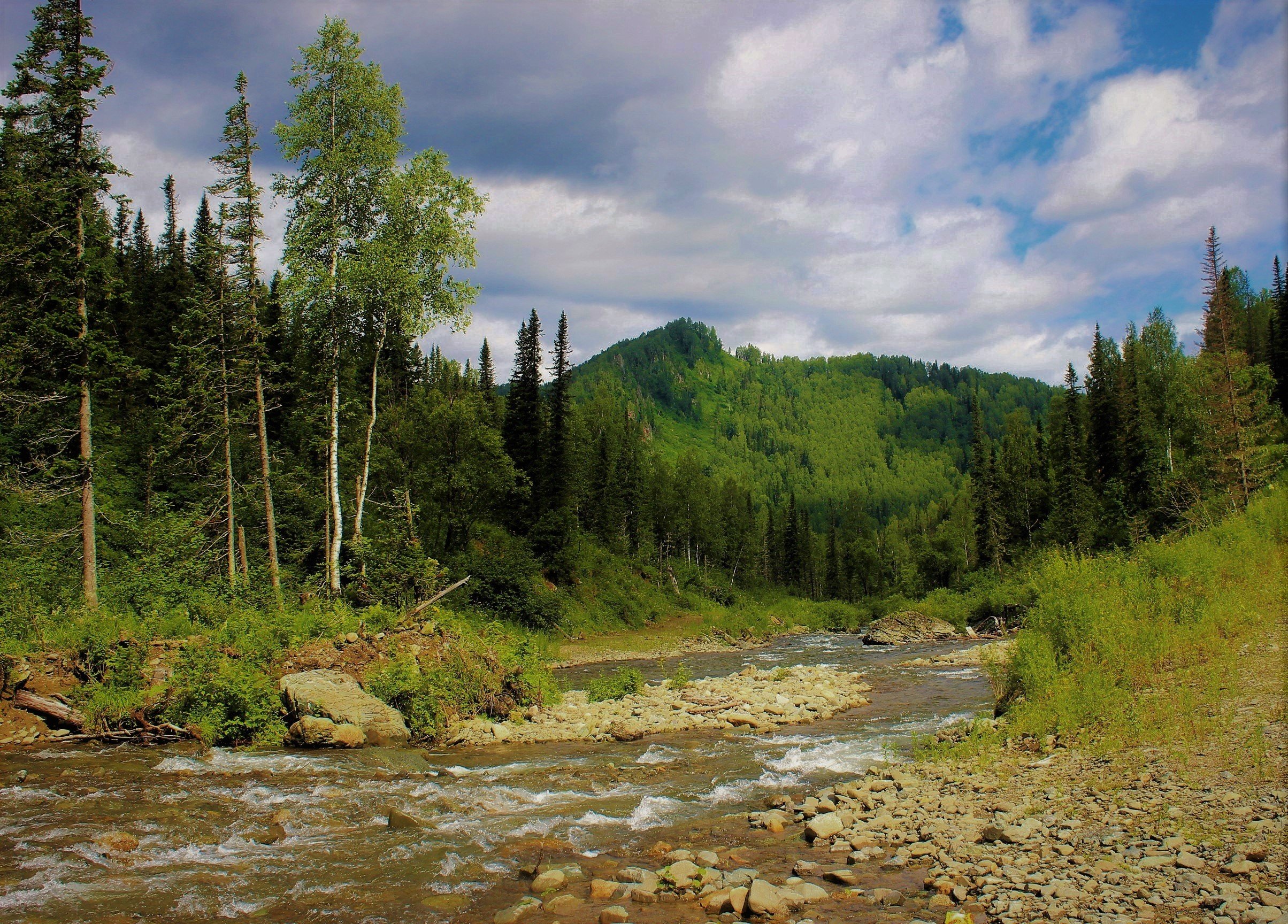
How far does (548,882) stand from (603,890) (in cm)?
59

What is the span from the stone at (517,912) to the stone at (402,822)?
9.31 ft

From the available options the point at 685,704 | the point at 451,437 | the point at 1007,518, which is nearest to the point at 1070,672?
the point at 685,704

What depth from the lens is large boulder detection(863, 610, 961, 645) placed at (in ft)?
156

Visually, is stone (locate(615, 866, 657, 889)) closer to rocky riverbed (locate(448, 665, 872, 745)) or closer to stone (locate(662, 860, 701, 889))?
stone (locate(662, 860, 701, 889))

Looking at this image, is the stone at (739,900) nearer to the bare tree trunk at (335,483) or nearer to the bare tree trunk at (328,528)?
the bare tree trunk at (335,483)

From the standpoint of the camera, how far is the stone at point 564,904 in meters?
6.03

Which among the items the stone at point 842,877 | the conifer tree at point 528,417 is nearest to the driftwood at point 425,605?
the stone at point 842,877

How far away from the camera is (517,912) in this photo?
6.00 meters

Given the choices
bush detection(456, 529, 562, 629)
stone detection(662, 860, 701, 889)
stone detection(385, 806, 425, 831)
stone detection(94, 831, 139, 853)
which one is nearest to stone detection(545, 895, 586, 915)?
stone detection(662, 860, 701, 889)

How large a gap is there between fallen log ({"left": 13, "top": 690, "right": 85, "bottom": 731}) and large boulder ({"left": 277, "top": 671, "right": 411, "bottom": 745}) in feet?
11.1

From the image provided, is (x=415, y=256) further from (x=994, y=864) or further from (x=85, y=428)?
(x=994, y=864)

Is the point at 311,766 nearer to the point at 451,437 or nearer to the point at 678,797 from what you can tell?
the point at 678,797

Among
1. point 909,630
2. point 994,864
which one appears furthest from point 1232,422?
point 994,864

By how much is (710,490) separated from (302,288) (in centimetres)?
8502
